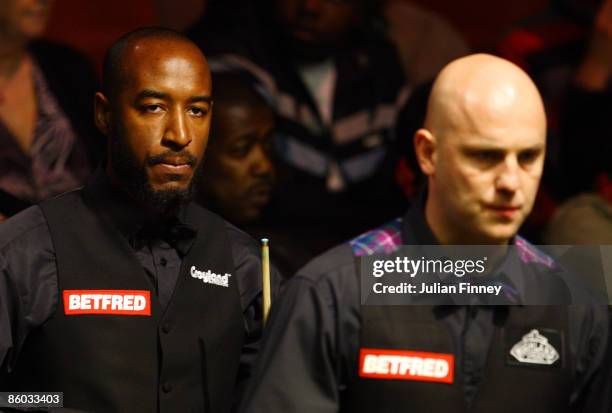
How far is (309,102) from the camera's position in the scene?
3900mm

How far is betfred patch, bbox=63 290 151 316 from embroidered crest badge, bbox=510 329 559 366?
79 centimetres

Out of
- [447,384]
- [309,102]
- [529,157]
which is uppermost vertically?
[309,102]

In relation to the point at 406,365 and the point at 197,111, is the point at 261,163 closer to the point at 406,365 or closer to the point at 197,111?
the point at 197,111

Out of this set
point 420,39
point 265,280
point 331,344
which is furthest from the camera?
point 420,39

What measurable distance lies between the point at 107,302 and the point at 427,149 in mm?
761

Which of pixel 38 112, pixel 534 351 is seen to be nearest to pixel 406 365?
pixel 534 351

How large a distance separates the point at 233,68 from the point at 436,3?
47.7 inches

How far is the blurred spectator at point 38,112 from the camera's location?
3.43 metres

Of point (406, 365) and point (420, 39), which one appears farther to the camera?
point (420, 39)

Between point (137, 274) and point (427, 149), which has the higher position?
point (427, 149)

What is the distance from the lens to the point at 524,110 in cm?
254

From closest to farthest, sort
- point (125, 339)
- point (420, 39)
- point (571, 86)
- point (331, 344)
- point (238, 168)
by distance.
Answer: point (331, 344) → point (125, 339) → point (238, 168) → point (571, 86) → point (420, 39)

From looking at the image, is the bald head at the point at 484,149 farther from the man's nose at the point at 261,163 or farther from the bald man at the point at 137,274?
the man's nose at the point at 261,163

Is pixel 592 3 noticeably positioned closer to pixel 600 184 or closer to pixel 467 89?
pixel 600 184
